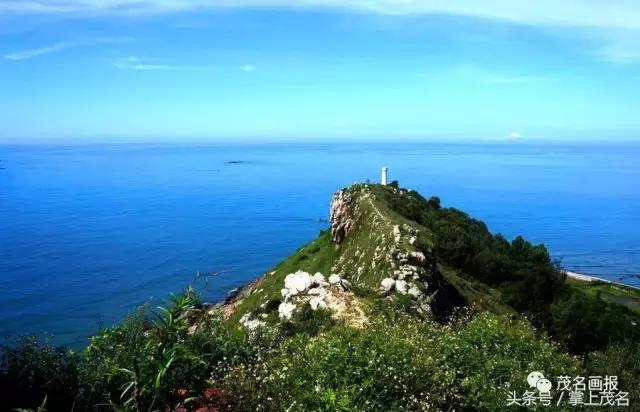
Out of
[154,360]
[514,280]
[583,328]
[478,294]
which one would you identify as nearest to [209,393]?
[154,360]

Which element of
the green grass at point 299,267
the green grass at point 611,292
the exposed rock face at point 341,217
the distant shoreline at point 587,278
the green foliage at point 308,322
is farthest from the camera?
the distant shoreline at point 587,278

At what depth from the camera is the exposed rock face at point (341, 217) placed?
63.7 metres

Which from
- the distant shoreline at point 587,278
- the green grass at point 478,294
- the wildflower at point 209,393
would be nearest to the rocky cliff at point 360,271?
the green grass at point 478,294

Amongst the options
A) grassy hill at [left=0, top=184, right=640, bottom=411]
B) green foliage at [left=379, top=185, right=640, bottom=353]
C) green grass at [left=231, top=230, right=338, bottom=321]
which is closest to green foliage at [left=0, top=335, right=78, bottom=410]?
grassy hill at [left=0, top=184, right=640, bottom=411]

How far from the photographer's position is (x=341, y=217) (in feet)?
220

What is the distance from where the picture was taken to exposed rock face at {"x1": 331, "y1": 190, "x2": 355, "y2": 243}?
209 ft

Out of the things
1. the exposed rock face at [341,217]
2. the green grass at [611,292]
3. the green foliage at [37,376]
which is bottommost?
the green grass at [611,292]

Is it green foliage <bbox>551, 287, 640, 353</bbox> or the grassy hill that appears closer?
the grassy hill

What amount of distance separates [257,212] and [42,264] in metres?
70.4

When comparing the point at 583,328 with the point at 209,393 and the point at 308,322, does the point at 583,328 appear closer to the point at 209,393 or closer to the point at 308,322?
the point at 308,322

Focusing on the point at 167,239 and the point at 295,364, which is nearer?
the point at 295,364

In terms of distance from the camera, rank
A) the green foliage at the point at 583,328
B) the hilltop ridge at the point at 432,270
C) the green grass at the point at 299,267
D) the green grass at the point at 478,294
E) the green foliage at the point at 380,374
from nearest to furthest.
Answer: the green foliage at the point at 380,374
the hilltop ridge at the point at 432,270
the green grass at the point at 478,294
the green foliage at the point at 583,328
the green grass at the point at 299,267

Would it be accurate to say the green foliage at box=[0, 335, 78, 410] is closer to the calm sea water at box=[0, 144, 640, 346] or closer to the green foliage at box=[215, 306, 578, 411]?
the green foliage at box=[215, 306, 578, 411]

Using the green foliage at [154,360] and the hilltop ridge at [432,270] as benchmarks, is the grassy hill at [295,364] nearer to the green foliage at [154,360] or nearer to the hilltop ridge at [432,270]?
the green foliage at [154,360]
